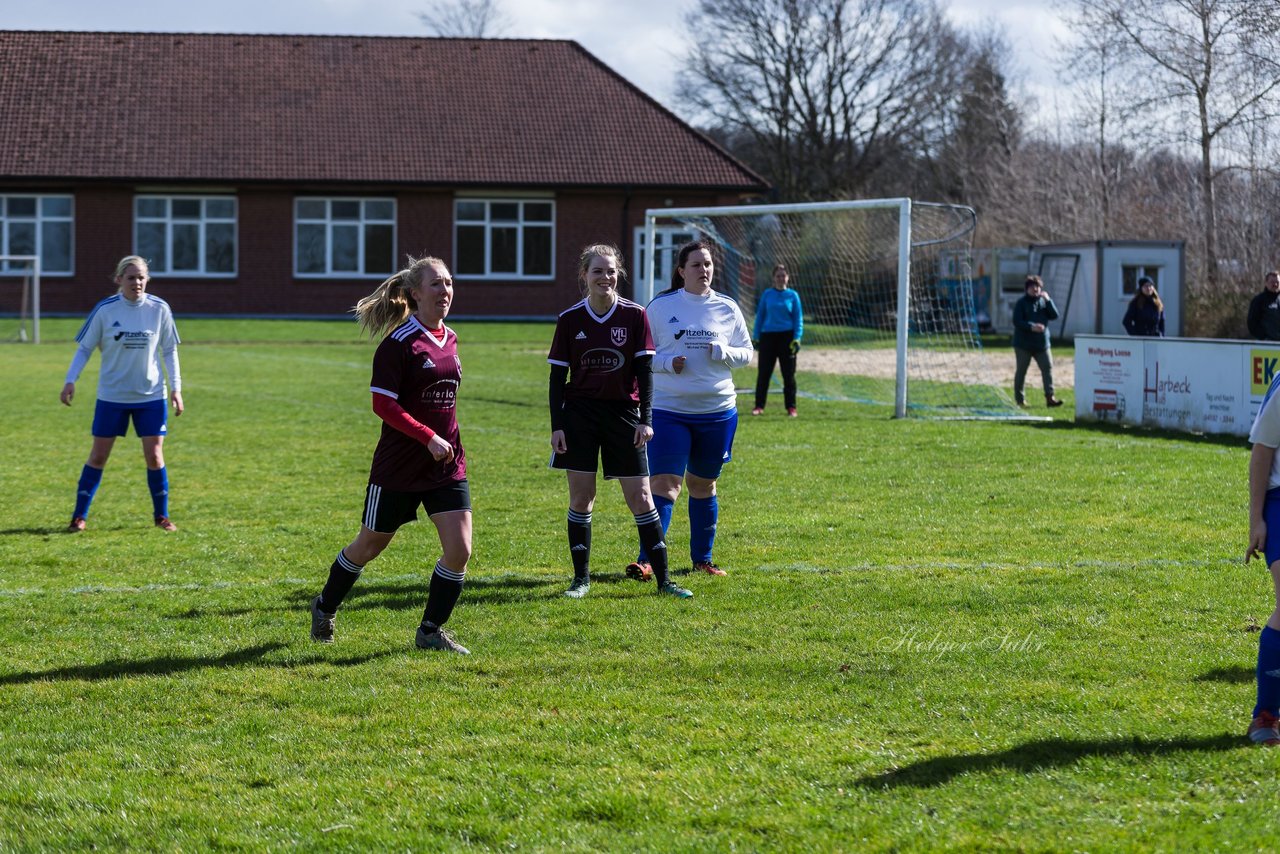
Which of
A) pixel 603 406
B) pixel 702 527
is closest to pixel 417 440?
pixel 603 406

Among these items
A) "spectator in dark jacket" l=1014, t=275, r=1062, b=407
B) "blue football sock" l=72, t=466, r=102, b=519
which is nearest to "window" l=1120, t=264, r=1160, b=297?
"spectator in dark jacket" l=1014, t=275, r=1062, b=407

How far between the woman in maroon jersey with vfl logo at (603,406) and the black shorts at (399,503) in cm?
117

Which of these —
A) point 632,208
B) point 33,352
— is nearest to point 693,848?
point 33,352

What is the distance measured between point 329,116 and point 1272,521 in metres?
39.8

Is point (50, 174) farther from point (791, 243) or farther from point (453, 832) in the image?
point (453, 832)

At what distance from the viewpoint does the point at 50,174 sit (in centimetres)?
3962

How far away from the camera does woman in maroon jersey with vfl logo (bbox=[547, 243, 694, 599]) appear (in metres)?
7.45

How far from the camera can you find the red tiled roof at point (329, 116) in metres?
40.4

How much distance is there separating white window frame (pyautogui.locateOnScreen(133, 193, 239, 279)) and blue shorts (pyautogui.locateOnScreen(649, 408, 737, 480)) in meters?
35.3

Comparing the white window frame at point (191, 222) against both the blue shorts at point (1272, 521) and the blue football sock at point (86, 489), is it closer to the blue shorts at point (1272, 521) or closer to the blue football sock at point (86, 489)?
the blue football sock at point (86, 489)

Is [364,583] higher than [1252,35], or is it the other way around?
[1252,35]

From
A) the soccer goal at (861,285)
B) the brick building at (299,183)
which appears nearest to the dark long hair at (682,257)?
the soccer goal at (861,285)

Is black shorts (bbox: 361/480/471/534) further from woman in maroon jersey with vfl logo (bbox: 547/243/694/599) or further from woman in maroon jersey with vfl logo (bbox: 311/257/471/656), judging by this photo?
woman in maroon jersey with vfl logo (bbox: 547/243/694/599)

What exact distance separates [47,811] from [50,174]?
1525 inches
